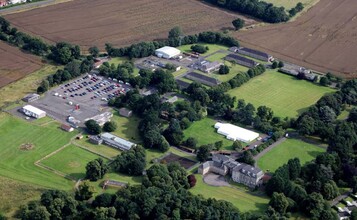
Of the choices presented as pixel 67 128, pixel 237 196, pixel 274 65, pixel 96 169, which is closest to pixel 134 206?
pixel 96 169

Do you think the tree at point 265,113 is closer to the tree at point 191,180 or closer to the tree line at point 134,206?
the tree at point 191,180

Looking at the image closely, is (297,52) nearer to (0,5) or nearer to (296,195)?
(296,195)

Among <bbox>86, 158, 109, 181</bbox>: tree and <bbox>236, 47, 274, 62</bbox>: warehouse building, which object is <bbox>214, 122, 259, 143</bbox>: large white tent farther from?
<bbox>236, 47, 274, 62</bbox>: warehouse building

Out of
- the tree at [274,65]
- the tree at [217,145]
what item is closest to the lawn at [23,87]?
the tree at [217,145]

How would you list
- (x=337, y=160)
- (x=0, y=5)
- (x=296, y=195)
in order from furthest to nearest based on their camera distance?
(x=0, y=5), (x=337, y=160), (x=296, y=195)

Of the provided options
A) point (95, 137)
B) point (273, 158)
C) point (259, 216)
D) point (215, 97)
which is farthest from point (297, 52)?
point (259, 216)

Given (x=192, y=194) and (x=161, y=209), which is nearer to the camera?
(x=161, y=209)

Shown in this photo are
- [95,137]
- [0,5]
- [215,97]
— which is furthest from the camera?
[0,5]

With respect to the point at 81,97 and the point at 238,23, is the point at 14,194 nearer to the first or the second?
the point at 81,97
